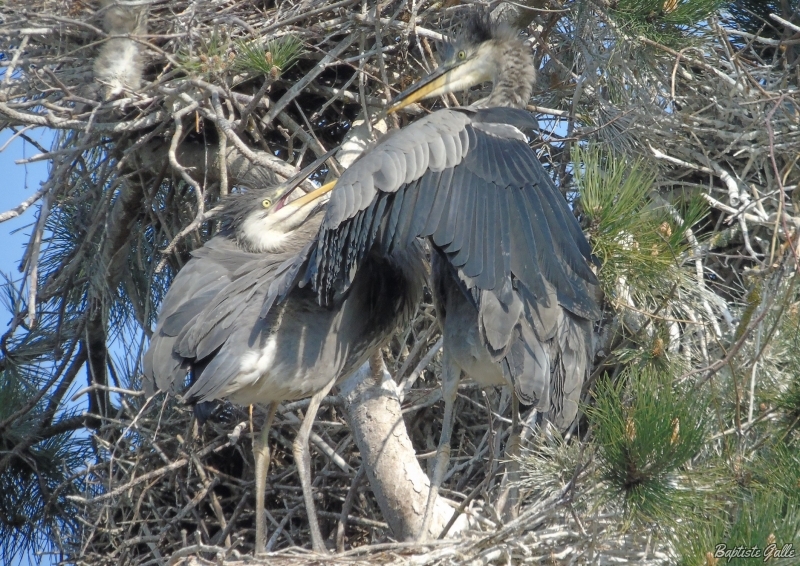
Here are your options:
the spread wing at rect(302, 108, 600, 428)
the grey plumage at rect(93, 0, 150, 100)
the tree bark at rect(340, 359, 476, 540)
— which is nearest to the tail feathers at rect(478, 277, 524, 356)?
the spread wing at rect(302, 108, 600, 428)

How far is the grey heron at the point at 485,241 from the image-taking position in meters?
2.95

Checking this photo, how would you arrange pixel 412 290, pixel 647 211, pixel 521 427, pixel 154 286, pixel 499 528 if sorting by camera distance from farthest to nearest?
pixel 154 286 → pixel 521 427 → pixel 412 290 → pixel 647 211 → pixel 499 528

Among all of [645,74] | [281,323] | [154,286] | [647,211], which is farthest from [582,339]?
[154,286]

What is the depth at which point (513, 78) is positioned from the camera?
4.12 m

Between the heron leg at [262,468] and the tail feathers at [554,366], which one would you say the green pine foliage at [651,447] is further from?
the heron leg at [262,468]

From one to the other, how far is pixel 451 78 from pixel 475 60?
0.12 meters

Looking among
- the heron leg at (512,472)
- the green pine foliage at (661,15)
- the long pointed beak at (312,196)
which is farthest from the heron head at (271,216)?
the green pine foliage at (661,15)

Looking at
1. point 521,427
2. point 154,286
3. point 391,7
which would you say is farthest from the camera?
point 154,286

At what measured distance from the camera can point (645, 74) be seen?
400cm

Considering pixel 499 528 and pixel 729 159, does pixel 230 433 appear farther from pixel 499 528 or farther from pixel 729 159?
pixel 729 159

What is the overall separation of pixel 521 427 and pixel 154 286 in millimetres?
1735

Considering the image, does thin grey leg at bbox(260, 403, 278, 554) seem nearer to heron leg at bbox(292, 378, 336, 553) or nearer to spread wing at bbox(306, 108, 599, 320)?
heron leg at bbox(292, 378, 336, 553)

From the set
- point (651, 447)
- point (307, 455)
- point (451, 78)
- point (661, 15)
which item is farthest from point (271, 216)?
point (651, 447)

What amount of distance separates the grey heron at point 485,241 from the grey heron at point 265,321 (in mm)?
163
